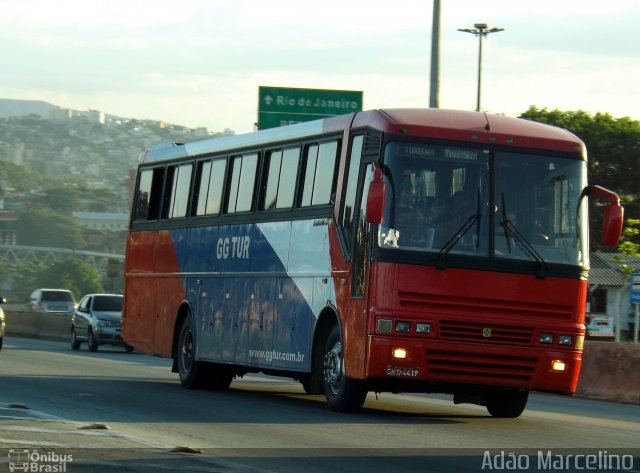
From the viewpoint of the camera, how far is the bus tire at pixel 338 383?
650 inches

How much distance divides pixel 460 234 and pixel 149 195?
32.4 ft

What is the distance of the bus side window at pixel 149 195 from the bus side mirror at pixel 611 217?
9572 millimetres

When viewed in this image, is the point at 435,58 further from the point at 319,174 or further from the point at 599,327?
the point at 599,327

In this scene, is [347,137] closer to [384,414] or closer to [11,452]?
[384,414]

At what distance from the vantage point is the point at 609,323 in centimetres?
6712

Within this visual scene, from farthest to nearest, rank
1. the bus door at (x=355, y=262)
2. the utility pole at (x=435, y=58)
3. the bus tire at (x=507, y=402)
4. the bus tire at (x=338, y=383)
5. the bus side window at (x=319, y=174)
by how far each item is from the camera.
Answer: the utility pole at (x=435, y=58) → the bus side window at (x=319, y=174) → the bus tire at (x=507, y=402) → the bus tire at (x=338, y=383) → the bus door at (x=355, y=262)

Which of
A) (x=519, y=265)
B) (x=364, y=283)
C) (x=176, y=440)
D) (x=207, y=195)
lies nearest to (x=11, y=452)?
(x=176, y=440)

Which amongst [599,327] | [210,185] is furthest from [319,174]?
[599,327]

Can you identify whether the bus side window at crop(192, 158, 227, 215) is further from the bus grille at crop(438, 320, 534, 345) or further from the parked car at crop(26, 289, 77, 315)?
the parked car at crop(26, 289, 77, 315)

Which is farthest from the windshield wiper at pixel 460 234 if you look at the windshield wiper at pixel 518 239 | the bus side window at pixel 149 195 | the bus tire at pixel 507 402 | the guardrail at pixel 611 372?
the bus side window at pixel 149 195

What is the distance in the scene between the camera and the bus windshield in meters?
15.9

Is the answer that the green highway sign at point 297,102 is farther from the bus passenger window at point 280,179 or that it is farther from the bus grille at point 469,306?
the bus grille at point 469,306

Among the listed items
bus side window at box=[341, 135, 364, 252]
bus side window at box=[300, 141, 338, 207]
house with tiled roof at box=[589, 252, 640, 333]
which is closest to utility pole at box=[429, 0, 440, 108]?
bus side window at box=[300, 141, 338, 207]

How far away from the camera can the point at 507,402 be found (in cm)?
1755
